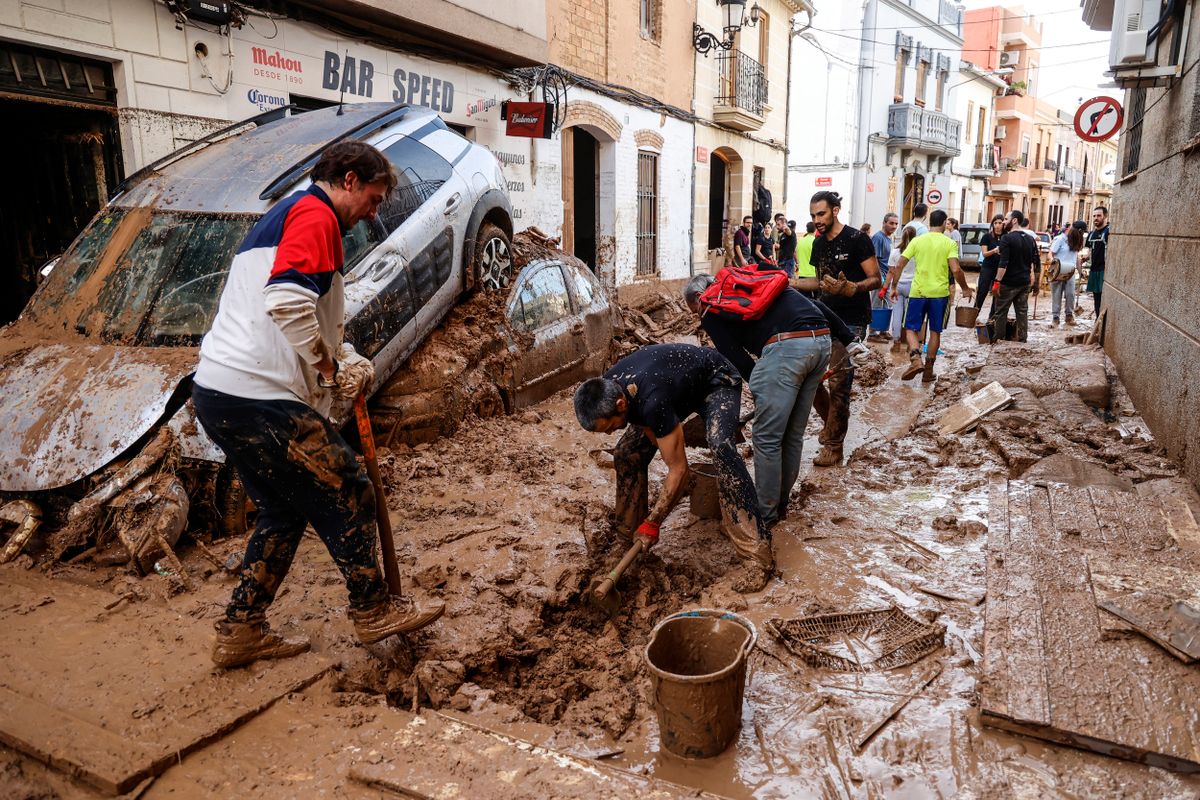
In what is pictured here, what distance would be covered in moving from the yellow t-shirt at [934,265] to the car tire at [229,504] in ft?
24.2

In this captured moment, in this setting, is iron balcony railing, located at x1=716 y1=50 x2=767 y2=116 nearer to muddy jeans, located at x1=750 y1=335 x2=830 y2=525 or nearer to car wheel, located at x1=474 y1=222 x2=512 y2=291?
car wheel, located at x1=474 y1=222 x2=512 y2=291

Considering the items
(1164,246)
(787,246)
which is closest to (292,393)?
(1164,246)

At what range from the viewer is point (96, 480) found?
12.9 ft

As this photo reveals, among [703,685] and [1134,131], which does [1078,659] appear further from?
[1134,131]

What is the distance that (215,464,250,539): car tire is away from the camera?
415 centimetres

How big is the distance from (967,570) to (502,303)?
419 centimetres

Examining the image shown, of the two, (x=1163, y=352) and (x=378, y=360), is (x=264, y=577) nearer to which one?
(x=378, y=360)

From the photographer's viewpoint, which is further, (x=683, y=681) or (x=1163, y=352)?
(x=1163, y=352)

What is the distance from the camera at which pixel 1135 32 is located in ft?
20.3

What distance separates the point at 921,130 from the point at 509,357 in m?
27.4

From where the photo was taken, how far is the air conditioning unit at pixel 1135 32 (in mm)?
6156

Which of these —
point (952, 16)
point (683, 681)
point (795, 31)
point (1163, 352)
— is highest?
point (952, 16)

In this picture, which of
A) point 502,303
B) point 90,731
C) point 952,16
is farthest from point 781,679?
point 952,16

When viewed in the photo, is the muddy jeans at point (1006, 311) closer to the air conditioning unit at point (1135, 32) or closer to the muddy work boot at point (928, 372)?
the muddy work boot at point (928, 372)
